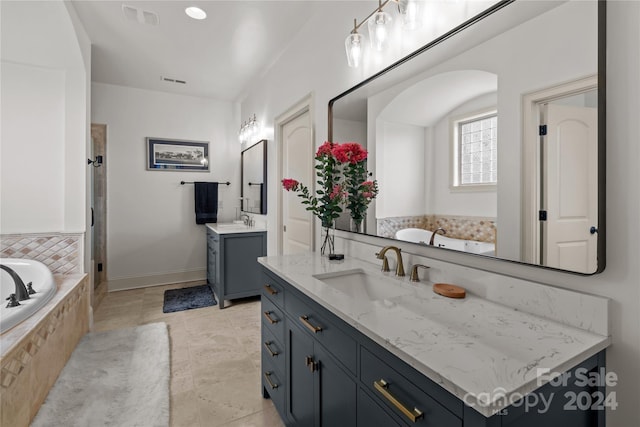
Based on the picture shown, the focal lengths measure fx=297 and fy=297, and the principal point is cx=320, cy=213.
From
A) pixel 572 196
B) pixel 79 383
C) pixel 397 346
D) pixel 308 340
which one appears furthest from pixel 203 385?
pixel 572 196

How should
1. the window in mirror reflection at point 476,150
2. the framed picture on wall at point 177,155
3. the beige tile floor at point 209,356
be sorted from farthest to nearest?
the framed picture on wall at point 177,155 < the beige tile floor at point 209,356 < the window in mirror reflection at point 476,150

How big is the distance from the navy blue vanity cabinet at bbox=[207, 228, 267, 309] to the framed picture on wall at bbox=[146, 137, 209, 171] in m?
1.35

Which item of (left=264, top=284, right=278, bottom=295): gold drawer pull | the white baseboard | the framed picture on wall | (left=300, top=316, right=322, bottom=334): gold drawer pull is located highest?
the framed picture on wall

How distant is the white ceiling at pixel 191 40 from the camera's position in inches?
90.7

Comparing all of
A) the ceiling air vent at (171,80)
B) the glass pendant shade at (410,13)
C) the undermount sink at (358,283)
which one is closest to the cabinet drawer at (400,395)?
the undermount sink at (358,283)

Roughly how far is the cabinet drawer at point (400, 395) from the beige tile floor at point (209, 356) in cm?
108

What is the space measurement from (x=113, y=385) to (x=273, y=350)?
1158 mm

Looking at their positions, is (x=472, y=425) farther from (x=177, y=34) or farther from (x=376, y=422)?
(x=177, y=34)

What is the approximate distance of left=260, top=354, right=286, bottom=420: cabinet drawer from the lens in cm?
153

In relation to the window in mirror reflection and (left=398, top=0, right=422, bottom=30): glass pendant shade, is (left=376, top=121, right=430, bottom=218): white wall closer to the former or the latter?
the window in mirror reflection

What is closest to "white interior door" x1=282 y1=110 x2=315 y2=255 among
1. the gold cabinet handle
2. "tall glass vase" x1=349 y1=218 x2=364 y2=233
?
"tall glass vase" x1=349 y1=218 x2=364 y2=233

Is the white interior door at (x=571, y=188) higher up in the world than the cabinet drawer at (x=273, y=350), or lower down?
higher up

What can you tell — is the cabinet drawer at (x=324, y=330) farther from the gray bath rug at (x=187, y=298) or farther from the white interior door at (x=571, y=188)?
the gray bath rug at (x=187, y=298)

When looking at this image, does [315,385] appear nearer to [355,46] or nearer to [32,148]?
[355,46]
